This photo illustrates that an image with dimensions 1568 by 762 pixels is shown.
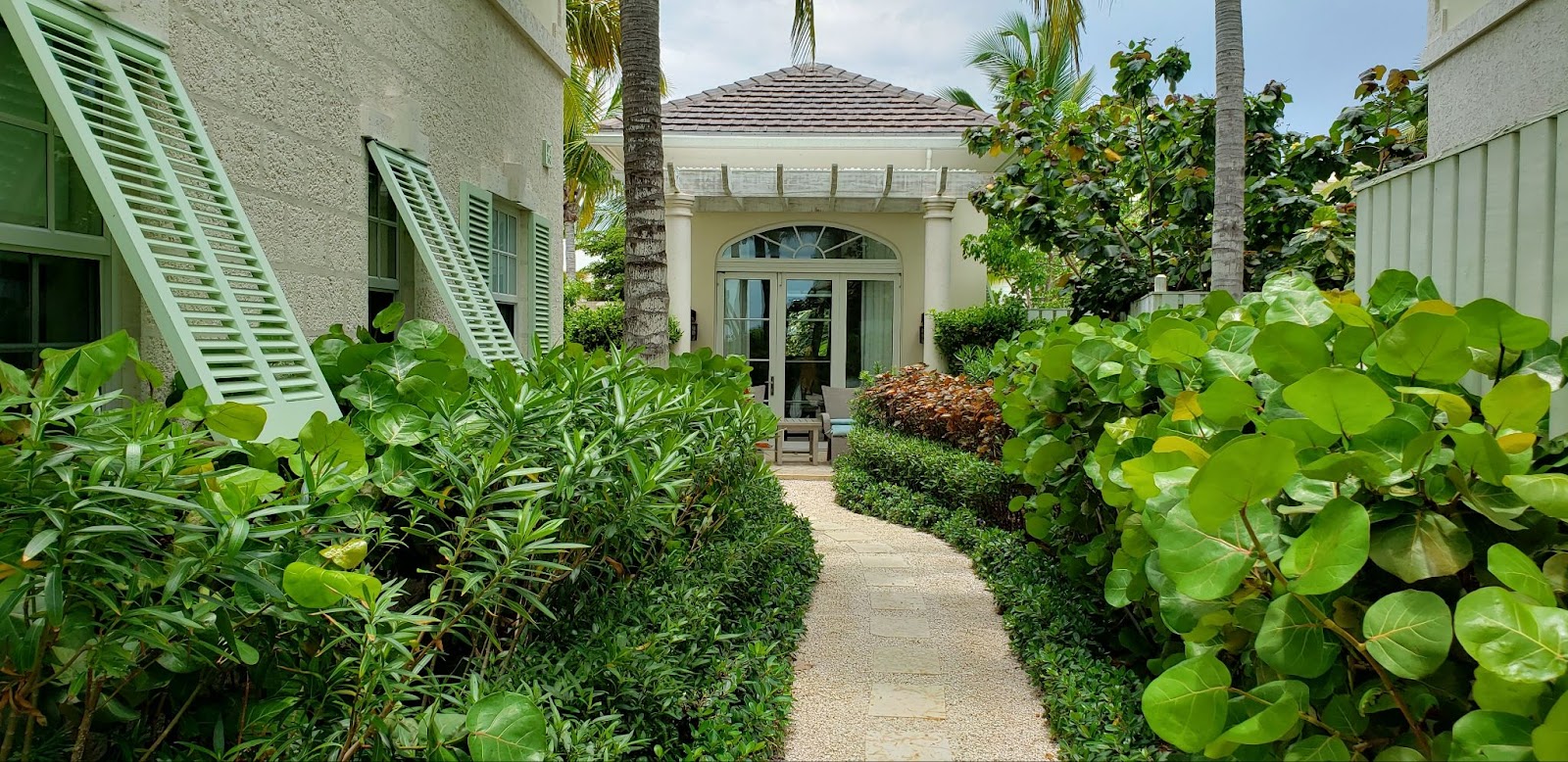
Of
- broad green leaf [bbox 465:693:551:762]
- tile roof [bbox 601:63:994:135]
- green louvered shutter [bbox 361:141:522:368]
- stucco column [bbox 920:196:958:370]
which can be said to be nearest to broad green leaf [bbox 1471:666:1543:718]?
broad green leaf [bbox 465:693:551:762]

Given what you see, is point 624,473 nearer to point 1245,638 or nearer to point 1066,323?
point 1245,638

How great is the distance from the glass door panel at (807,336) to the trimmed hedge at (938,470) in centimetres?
408

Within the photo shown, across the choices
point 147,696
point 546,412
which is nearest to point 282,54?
point 546,412

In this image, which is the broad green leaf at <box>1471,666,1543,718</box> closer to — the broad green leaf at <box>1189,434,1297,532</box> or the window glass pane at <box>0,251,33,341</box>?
the broad green leaf at <box>1189,434,1297,532</box>

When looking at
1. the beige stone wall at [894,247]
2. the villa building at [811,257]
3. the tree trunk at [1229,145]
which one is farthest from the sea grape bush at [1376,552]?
the beige stone wall at [894,247]

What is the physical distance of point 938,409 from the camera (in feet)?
28.9

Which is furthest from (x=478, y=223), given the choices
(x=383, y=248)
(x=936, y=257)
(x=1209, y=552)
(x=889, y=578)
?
(x=936, y=257)

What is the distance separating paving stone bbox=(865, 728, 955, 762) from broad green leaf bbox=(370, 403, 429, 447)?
6.80 ft

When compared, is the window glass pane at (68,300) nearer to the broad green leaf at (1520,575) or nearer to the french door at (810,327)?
the broad green leaf at (1520,575)

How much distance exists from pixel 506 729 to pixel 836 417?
1207 cm

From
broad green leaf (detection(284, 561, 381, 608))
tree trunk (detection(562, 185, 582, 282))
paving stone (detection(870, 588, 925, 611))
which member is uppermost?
tree trunk (detection(562, 185, 582, 282))

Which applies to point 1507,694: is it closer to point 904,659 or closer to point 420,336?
point 420,336

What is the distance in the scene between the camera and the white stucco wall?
5605 mm

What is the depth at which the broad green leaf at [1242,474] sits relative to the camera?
1.43 metres
